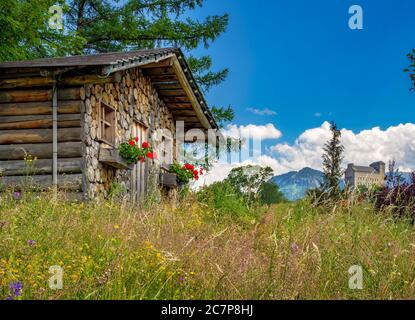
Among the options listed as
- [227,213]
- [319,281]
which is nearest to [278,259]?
[319,281]

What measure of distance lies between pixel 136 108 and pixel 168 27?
316 inches

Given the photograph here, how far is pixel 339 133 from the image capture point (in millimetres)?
29547

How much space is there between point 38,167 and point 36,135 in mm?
595

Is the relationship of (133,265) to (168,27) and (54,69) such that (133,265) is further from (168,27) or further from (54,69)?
(168,27)

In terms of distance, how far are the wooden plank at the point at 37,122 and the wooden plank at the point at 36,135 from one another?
0.25ft

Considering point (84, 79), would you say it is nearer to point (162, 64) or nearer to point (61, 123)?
point (61, 123)

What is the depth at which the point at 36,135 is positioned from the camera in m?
9.09

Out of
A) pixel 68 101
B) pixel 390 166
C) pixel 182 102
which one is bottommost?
pixel 390 166

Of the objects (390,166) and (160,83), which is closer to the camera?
Result: (390,166)

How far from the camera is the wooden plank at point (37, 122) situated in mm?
8992

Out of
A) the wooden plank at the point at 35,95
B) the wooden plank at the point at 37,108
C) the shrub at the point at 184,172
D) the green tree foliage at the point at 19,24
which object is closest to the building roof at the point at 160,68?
the wooden plank at the point at 35,95

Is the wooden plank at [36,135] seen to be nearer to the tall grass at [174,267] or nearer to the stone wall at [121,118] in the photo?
the stone wall at [121,118]
